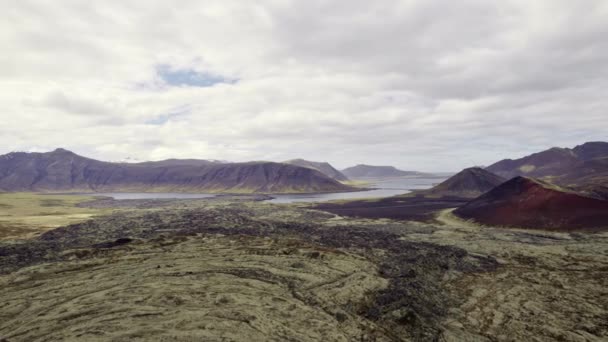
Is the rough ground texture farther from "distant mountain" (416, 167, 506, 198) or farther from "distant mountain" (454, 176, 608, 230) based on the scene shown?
"distant mountain" (416, 167, 506, 198)

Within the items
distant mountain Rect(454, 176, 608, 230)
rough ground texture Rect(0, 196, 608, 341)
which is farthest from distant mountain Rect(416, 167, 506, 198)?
rough ground texture Rect(0, 196, 608, 341)

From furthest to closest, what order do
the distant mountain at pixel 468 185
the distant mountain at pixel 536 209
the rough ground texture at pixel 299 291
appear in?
the distant mountain at pixel 468 185 < the distant mountain at pixel 536 209 < the rough ground texture at pixel 299 291

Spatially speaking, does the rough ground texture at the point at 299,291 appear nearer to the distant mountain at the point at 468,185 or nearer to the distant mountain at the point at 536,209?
the distant mountain at the point at 536,209

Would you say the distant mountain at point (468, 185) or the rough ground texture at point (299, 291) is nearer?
the rough ground texture at point (299, 291)

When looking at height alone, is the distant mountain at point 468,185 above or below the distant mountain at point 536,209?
above

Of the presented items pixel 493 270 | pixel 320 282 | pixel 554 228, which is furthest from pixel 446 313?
pixel 554 228

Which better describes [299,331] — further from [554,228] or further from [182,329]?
[554,228]

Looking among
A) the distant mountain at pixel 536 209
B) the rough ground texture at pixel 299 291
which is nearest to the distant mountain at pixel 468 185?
the distant mountain at pixel 536 209
